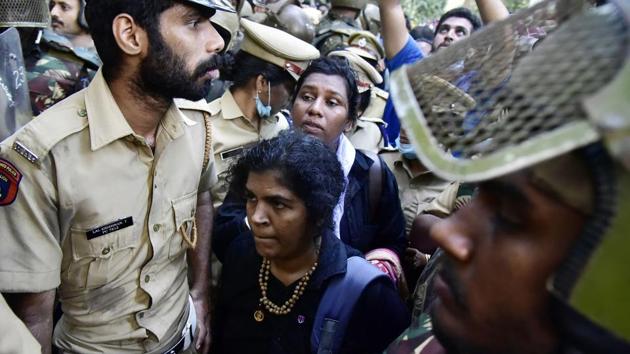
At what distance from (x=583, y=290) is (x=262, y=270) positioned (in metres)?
1.60

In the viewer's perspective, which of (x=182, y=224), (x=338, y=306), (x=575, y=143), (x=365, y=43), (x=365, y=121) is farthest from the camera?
(x=365, y=43)

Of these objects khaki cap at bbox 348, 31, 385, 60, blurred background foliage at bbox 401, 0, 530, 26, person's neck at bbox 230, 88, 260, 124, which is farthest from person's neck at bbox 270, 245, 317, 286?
blurred background foliage at bbox 401, 0, 530, 26

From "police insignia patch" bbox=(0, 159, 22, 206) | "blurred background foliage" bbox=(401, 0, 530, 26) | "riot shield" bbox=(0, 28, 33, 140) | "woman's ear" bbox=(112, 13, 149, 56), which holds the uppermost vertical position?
"woman's ear" bbox=(112, 13, 149, 56)

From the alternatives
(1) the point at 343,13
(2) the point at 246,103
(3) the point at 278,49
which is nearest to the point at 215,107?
(2) the point at 246,103

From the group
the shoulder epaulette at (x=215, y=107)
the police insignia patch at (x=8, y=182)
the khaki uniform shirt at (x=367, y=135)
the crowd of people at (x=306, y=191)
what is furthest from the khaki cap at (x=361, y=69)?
the police insignia patch at (x=8, y=182)

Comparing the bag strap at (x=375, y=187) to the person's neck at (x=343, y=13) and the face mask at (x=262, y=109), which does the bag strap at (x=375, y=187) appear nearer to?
the face mask at (x=262, y=109)

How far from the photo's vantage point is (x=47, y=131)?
67.6 inches

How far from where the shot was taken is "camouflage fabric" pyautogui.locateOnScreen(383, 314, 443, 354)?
125cm

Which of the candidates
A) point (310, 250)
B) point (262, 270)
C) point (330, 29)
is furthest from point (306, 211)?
point (330, 29)

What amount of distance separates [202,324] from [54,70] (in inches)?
78.3

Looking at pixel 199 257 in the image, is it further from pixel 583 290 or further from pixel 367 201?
pixel 583 290

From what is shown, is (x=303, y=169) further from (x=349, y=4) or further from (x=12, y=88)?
(x=349, y=4)

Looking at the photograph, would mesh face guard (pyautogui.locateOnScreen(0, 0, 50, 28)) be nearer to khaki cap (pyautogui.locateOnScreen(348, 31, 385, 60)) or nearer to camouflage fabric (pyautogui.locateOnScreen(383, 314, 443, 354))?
camouflage fabric (pyautogui.locateOnScreen(383, 314, 443, 354))

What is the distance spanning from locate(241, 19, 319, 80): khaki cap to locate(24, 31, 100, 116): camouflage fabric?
1109 millimetres
